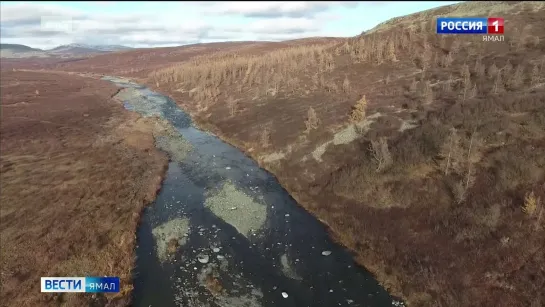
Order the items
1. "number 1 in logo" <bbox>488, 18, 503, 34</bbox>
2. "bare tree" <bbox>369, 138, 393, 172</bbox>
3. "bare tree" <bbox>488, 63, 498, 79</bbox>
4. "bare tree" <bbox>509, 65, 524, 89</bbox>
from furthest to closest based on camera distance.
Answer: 1. "number 1 in logo" <bbox>488, 18, 503, 34</bbox>
2. "bare tree" <bbox>488, 63, 498, 79</bbox>
3. "bare tree" <bbox>509, 65, 524, 89</bbox>
4. "bare tree" <bbox>369, 138, 393, 172</bbox>

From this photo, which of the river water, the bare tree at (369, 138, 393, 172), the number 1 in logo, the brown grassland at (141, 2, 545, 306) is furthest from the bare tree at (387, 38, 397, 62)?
the river water

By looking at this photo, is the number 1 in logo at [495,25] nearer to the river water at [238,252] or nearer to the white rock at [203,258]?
the river water at [238,252]

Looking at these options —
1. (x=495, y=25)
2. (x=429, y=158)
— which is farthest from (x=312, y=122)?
(x=495, y=25)

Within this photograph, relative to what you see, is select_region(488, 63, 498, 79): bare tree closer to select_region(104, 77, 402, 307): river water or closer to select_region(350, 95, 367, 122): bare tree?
select_region(350, 95, 367, 122): bare tree

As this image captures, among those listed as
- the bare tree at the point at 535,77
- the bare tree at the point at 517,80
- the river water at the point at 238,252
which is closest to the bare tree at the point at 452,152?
the river water at the point at 238,252

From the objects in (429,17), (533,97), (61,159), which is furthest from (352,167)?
(429,17)
